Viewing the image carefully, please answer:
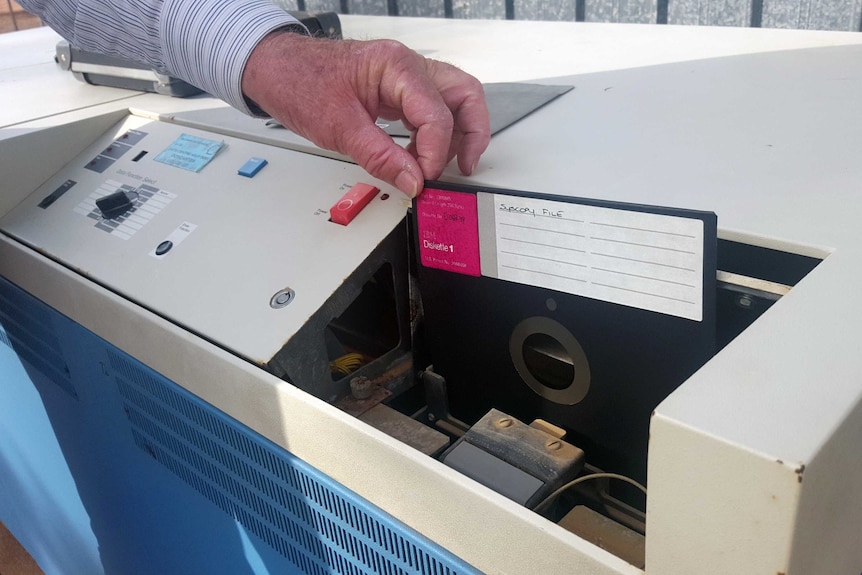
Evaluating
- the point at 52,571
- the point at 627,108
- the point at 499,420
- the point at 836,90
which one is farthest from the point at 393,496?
the point at 52,571

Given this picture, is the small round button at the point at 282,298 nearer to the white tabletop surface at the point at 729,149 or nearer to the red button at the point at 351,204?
the red button at the point at 351,204

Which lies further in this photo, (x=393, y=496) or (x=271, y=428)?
(x=271, y=428)

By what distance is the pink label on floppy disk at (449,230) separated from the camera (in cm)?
75

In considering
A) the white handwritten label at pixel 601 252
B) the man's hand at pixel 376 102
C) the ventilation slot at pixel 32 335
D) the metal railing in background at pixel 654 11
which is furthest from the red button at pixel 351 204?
the metal railing in background at pixel 654 11

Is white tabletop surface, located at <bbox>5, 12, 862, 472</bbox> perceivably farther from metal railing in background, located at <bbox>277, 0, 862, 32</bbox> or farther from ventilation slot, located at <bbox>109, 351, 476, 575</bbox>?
ventilation slot, located at <bbox>109, 351, 476, 575</bbox>

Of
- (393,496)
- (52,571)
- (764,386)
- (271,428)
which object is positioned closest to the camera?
(764,386)

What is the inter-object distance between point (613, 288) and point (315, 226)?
1.20ft

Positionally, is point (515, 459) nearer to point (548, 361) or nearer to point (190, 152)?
point (548, 361)

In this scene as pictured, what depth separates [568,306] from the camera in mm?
709

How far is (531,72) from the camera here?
3.90ft

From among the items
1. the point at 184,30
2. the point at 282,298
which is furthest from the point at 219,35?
the point at 282,298

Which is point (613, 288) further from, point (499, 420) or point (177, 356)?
point (177, 356)

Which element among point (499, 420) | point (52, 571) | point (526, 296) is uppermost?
point (526, 296)

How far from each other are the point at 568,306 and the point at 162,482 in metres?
0.63
